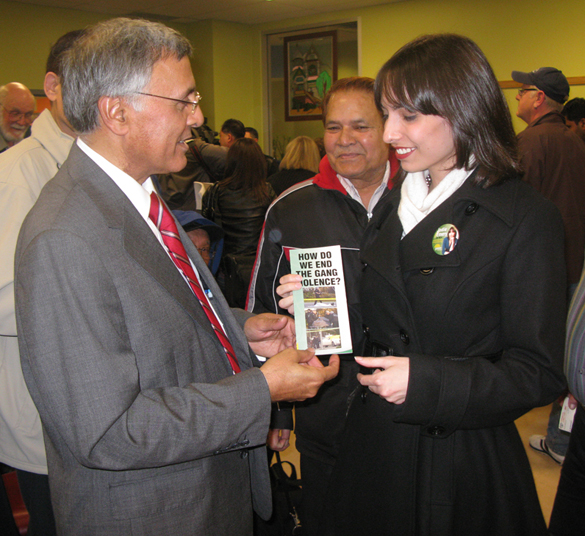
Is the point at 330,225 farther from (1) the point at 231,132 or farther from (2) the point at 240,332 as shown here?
(1) the point at 231,132

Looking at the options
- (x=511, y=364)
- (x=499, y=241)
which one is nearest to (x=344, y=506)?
(x=511, y=364)

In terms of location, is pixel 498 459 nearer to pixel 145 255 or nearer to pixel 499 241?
pixel 499 241

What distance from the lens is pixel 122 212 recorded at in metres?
1.18

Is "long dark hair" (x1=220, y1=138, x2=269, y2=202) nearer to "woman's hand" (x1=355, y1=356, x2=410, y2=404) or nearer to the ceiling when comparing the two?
"woman's hand" (x1=355, y1=356, x2=410, y2=404)

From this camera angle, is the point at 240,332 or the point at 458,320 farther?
the point at 240,332

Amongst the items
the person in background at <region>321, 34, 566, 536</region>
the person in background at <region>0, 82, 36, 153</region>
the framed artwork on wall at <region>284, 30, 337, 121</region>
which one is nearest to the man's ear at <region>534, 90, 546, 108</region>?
the person in background at <region>321, 34, 566, 536</region>

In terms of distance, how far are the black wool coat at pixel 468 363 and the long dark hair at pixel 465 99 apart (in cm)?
6

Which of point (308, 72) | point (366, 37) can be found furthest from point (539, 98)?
point (308, 72)

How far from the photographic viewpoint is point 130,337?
1.10 m

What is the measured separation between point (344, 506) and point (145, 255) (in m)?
0.93

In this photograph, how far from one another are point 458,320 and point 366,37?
813 centimetres

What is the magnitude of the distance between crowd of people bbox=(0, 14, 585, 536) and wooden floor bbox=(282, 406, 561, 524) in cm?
160

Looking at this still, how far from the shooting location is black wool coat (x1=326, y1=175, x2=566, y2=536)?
1.21 metres

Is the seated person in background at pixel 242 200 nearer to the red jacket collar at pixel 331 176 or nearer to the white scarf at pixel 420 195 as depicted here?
the red jacket collar at pixel 331 176
